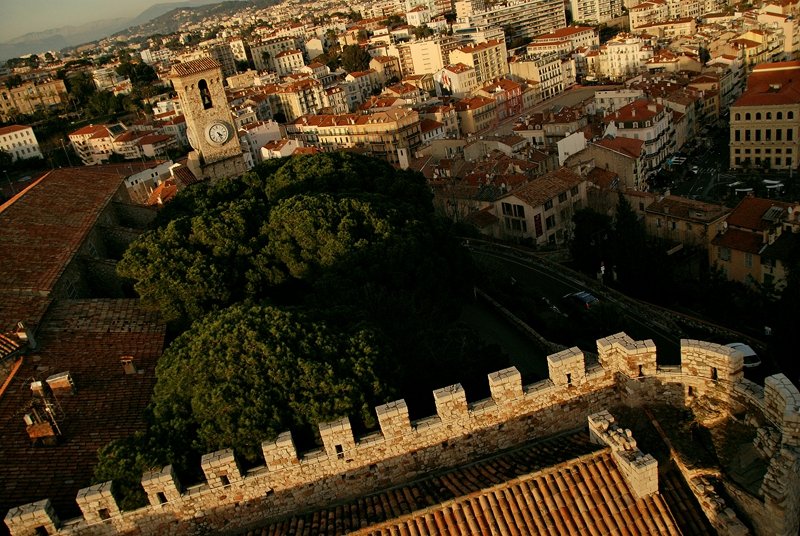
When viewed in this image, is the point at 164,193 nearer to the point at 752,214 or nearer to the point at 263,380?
the point at 263,380

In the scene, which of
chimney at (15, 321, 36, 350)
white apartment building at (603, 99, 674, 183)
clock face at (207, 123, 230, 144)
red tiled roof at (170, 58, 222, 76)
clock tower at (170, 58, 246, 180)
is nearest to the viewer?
chimney at (15, 321, 36, 350)

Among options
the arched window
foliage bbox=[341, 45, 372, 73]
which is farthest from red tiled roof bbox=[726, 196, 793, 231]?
foliage bbox=[341, 45, 372, 73]

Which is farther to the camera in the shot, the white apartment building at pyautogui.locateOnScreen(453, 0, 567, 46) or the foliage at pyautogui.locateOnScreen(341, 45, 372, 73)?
the white apartment building at pyautogui.locateOnScreen(453, 0, 567, 46)

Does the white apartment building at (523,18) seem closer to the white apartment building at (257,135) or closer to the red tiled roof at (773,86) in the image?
the white apartment building at (257,135)

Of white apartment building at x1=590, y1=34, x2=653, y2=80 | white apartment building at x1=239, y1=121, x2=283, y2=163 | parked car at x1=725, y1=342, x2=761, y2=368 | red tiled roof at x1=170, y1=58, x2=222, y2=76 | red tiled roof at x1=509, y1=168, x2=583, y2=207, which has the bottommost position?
white apartment building at x1=590, y1=34, x2=653, y2=80

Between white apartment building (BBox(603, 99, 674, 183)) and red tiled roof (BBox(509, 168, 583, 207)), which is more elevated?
red tiled roof (BBox(509, 168, 583, 207))

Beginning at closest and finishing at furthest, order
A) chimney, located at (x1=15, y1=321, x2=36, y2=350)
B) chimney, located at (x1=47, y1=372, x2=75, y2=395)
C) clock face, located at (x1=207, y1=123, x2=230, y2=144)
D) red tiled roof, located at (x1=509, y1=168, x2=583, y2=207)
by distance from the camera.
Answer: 1. chimney, located at (x1=47, y1=372, x2=75, y2=395)
2. chimney, located at (x1=15, y1=321, x2=36, y2=350)
3. clock face, located at (x1=207, y1=123, x2=230, y2=144)
4. red tiled roof, located at (x1=509, y1=168, x2=583, y2=207)

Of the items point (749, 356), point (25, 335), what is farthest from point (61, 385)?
point (749, 356)

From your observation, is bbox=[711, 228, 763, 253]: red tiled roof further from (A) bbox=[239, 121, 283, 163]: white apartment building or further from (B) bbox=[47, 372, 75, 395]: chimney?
(A) bbox=[239, 121, 283, 163]: white apartment building
